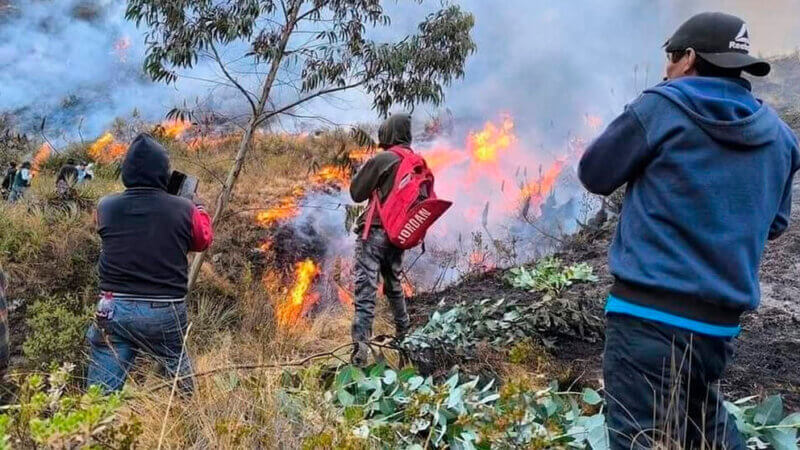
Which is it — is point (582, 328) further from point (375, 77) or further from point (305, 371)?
point (375, 77)

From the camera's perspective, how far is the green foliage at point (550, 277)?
5.73 metres

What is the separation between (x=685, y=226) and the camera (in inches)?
71.9

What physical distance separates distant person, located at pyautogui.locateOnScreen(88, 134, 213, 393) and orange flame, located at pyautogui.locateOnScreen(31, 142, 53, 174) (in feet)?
38.6

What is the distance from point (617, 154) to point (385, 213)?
2617 millimetres

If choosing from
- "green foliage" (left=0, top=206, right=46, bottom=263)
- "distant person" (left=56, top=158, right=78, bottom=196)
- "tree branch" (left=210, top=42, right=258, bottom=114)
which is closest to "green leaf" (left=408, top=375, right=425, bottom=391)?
"tree branch" (left=210, top=42, right=258, bottom=114)

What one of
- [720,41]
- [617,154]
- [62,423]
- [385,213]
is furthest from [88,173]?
[720,41]

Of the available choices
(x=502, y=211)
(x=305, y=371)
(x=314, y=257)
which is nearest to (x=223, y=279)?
(x=314, y=257)

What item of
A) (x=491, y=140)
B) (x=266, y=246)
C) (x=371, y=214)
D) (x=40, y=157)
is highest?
(x=491, y=140)

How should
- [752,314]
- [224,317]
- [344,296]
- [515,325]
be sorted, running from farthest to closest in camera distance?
[344,296]
[224,317]
[752,314]
[515,325]

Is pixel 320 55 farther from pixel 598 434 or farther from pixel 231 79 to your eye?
pixel 598 434

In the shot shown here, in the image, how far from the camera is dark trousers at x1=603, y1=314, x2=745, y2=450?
5.98 feet

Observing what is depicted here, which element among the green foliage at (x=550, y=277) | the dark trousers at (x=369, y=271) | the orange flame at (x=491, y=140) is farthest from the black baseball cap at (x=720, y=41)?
the orange flame at (x=491, y=140)

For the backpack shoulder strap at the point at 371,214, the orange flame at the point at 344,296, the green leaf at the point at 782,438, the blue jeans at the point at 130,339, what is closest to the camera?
the green leaf at the point at 782,438

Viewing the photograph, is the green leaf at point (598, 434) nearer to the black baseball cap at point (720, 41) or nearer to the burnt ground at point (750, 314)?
the burnt ground at point (750, 314)
